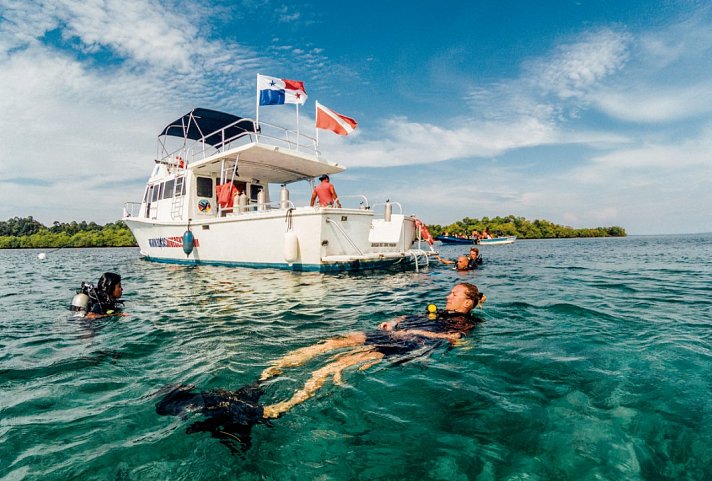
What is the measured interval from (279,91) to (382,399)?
1255cm

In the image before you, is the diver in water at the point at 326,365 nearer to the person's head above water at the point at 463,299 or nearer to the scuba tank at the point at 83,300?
the person's head above water at the point at 463,299

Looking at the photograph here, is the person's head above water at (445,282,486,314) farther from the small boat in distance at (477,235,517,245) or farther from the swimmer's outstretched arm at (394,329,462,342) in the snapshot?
the small boat in distance at (477,235,517,245)

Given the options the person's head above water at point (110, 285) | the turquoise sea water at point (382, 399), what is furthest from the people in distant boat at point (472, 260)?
the person's head above water at point (110, 285)

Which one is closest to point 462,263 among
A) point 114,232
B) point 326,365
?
point 326,365

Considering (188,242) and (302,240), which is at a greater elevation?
(302,240)

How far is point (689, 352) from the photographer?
3.50 m

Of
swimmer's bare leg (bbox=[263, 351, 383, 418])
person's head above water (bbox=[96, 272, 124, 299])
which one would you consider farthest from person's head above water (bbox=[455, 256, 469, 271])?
person's head above water (bbox=[96, 272, 124, 299])

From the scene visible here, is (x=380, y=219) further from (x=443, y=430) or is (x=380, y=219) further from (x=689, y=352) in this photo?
(x=443, y=430)

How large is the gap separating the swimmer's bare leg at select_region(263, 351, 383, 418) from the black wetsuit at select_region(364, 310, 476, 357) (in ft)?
0.64

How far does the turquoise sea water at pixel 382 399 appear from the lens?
1.91 m

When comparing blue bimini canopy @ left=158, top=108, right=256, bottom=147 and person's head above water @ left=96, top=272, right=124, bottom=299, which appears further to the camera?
blue bimini canopy @ left=158, top=108, right=256, bottom=147

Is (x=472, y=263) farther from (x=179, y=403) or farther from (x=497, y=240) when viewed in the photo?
(x=497, y=240)

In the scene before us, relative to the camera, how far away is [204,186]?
14422mm

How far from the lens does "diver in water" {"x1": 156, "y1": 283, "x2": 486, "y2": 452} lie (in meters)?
2.24
